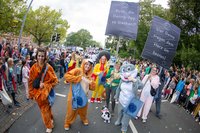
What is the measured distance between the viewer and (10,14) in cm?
2706

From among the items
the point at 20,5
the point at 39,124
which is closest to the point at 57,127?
the point at 39,124

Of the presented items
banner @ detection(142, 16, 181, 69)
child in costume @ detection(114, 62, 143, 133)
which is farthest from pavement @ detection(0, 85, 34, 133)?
banner @ detection(142, 16, 181, 69)

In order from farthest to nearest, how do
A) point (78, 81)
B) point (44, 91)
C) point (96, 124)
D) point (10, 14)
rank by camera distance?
point (10, 14), point (96, 124), point (78, 81), point (44, 91)

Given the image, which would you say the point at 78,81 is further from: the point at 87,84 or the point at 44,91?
the point at 44,91

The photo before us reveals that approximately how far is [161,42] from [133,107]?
2.52 m

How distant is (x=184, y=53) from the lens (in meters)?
23.5

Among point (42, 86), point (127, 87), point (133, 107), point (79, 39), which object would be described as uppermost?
point (79, 39)

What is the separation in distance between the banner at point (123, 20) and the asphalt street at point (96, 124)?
2794mm

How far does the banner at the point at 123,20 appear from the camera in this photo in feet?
29.5

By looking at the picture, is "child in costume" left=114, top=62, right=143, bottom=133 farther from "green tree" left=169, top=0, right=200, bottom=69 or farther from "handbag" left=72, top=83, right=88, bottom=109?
"green tree" left=169, top=0, right=200, bottom=69

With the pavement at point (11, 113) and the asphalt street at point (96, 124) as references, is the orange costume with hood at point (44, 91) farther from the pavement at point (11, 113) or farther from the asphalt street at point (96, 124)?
the pavement at point (11, 113)

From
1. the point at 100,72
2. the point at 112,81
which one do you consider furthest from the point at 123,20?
the point at 112,81

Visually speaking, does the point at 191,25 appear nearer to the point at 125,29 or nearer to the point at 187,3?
the point at 187,3

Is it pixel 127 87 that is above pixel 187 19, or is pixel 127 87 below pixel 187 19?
below
